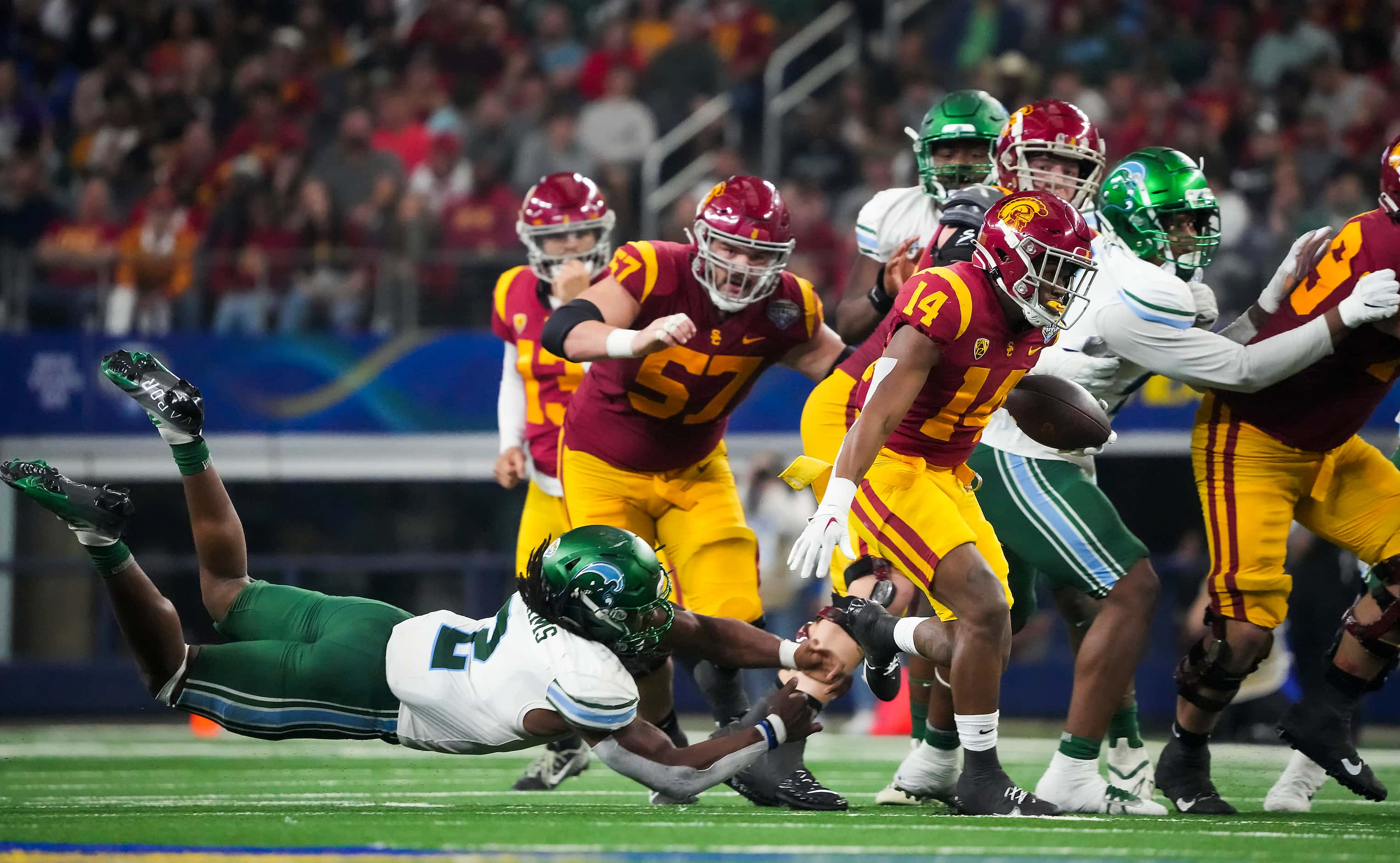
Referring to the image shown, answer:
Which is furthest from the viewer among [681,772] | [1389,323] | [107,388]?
[107,388]

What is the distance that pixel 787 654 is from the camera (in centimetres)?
545

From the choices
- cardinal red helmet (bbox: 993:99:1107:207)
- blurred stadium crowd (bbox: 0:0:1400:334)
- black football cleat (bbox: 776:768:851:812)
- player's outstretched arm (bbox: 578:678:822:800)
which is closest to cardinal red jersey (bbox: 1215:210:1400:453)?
cardinal red helmet (bbox: 993:99:1107:207)

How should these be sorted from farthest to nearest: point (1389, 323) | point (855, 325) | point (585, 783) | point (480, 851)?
point (585, 783)
point (855, 325)
point (1389, 323)
point (480, 851)

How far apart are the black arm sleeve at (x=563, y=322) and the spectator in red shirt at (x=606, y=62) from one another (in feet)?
27.5

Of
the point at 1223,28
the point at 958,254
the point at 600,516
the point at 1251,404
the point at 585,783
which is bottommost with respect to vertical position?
the point at 585,783

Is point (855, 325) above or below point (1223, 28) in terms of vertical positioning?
below

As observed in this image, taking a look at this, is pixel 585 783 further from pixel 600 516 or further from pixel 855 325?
pixel 855 325

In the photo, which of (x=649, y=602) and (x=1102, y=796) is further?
(x=1102, y=796)

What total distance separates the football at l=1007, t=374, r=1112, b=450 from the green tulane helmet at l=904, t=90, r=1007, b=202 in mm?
1081

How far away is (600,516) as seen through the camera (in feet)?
20.5

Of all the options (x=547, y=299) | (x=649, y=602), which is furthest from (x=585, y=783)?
(x=649, y=602)

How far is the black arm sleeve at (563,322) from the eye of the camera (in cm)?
571

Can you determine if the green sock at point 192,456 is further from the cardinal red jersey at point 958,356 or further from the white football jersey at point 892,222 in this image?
the white football jersey at point 892,222

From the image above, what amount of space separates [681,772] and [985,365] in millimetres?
1452
